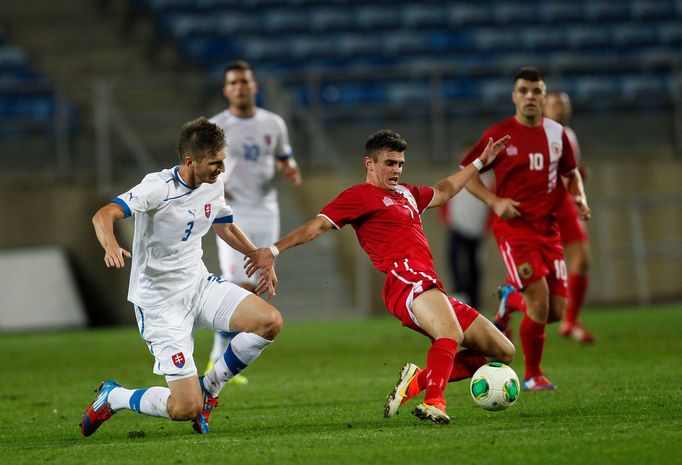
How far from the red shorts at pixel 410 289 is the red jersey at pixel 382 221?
7 cm

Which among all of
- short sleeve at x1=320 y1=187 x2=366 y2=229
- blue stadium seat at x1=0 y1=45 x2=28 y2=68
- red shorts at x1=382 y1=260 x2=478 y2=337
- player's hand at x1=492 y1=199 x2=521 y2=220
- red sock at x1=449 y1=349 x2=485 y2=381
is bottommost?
red sock at x1=449 y1=349 x2=485 y2=381

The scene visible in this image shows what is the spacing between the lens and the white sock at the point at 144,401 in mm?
6621

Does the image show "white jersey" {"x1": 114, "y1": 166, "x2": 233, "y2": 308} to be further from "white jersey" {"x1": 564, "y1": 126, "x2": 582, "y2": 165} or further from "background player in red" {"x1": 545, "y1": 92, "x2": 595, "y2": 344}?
"background player in red" {"x1": 545, "y1": 92, "x2": 595, "y2": 344}

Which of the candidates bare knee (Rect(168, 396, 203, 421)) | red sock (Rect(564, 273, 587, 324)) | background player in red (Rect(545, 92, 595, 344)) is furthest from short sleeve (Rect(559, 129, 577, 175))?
red sock (Rect(564, 273, 587, 324))

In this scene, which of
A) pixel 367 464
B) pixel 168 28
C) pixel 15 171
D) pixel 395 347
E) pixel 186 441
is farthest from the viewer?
pixel 168 28

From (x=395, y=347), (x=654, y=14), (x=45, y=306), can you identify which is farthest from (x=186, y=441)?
(x=654, y=14)

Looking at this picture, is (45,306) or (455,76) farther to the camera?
(455,76)

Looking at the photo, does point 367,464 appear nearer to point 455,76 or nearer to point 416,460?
point 416,460

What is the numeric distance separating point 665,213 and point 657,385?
9984mm

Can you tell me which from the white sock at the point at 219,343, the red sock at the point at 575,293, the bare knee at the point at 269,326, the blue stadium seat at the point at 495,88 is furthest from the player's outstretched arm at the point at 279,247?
the blue stadium seat at the point at 495,88

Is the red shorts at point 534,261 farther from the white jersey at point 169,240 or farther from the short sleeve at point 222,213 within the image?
the white jersey at point 169,240

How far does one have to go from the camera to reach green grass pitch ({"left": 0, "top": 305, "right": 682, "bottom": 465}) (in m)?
5.63

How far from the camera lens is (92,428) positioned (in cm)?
671

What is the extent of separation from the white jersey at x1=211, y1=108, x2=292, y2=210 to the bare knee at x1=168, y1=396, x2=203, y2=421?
12.0ft
